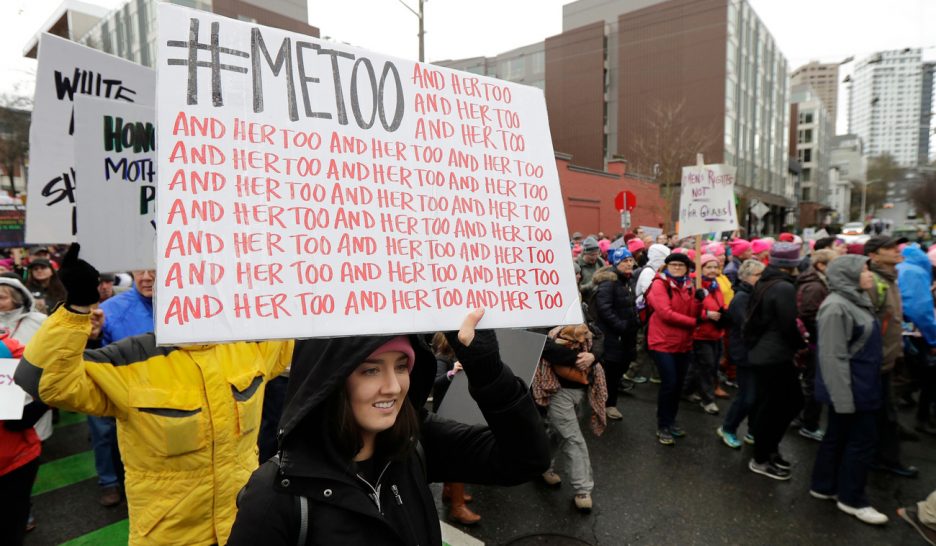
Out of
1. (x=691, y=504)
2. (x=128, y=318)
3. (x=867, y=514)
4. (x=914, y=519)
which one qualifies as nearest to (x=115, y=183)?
Result: (x=128, y=318)

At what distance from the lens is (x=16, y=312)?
11.4 feet

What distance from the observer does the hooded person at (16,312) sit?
340 centimetres

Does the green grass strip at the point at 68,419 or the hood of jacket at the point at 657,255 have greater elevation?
the hood of jacket at the point at 657,255

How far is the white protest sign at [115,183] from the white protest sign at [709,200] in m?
5.93

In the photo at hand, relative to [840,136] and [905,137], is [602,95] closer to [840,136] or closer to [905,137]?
[905,137]

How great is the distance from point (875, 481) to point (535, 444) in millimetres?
4608

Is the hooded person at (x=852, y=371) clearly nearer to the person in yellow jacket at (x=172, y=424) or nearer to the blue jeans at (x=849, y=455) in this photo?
the blue jeans at (x=849, y=455)

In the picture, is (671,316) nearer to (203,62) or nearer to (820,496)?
(820,496)

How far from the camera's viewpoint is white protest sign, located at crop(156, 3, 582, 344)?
1.23 m

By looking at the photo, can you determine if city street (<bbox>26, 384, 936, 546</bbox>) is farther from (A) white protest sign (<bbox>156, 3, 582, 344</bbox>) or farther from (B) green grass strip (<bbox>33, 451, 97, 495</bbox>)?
(A) white protest sign (<bbox>156, 3, 582, 344</bbox>)

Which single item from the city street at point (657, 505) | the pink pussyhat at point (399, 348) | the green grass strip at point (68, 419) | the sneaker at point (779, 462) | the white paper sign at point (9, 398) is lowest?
the green grass strip at point (68, 419)

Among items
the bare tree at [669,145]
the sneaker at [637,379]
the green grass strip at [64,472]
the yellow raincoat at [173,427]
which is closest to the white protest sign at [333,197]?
the yellow raincoat at [173,427]

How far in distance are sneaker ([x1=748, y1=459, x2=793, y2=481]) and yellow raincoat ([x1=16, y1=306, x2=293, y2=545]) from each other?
4.38 m

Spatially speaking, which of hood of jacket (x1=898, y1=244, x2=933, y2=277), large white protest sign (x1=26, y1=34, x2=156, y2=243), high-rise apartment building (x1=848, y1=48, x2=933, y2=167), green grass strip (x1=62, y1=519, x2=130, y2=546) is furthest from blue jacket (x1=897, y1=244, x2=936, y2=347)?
high-rise apartment building (x1=848, y1=48, x2=933, y2=167)
